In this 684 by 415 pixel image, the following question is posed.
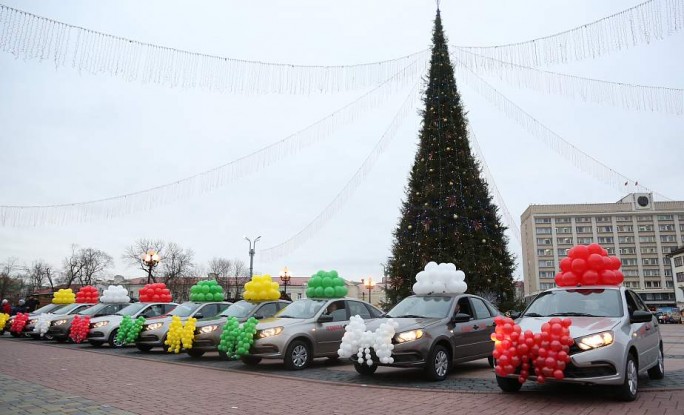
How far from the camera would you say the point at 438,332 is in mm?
8828

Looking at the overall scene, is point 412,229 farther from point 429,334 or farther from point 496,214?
point 429,334

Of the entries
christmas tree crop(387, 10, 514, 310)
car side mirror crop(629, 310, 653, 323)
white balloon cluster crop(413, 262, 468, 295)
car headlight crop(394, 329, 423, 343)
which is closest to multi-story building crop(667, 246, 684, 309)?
christmas tree crop(387, 10, 514, 310)

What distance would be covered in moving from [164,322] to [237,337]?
5.02 metres

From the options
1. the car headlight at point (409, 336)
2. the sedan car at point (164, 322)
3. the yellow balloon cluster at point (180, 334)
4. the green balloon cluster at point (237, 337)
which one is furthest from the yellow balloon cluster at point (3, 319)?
the car headlight at point (409, 336)

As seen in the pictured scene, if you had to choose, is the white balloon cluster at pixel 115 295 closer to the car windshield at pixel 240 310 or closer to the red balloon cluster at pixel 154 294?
the red balloon cluster at pixel 154 294

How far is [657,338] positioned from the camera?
843cm

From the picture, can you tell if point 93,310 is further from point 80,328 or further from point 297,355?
point 297,355

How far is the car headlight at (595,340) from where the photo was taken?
652 cm

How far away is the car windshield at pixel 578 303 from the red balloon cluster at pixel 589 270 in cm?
46

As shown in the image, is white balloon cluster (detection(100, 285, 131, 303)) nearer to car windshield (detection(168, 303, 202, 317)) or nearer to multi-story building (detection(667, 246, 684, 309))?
car windshield (detection(168, 303, 202, 317))

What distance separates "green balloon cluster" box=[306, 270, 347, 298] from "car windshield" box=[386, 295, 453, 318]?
264 centimetres

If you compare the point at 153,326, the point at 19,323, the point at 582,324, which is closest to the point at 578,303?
the point at 582,324

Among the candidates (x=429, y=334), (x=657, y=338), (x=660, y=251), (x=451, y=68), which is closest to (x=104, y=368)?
(x=429, y=334)

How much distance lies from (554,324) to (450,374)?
142 inches
